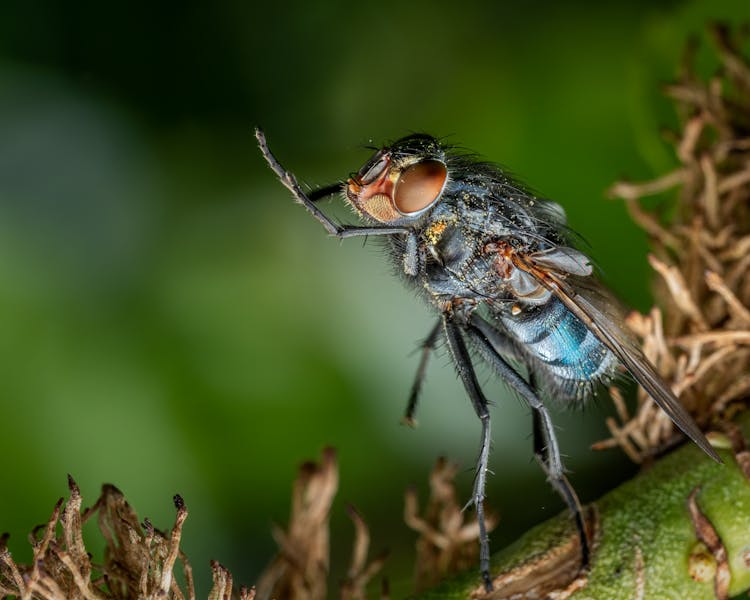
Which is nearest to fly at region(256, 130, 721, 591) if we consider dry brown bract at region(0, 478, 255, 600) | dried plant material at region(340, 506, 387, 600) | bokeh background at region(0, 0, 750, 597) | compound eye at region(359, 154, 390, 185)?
compound eye at region(359, 154, 390, 185)

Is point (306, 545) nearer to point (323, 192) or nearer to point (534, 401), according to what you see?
point (534, 401)

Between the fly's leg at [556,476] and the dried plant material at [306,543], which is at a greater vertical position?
the dried plant material at [306,543]

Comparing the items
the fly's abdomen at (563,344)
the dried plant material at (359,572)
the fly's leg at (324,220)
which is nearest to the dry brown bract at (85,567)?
the dried plant material at (359,572)

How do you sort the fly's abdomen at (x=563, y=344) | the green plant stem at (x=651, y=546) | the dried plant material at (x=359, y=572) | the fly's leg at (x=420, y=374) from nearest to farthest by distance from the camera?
the green plant stem at (x=651, y=546) < the dried plant material at (x=359, y=572) < the fly's abdomen at (x=563, y=344) < the fly's leg at (x=420, y=374)

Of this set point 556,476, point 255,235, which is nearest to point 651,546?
point 556,476

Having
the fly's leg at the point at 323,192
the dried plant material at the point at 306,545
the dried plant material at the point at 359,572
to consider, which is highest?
the fly's leg at the point at 323,192

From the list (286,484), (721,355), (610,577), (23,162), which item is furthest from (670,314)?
(23,162)

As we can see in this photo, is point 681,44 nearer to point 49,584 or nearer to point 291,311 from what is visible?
point 291,311

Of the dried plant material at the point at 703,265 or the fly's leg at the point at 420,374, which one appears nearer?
the dried plant material at the point at 703,265

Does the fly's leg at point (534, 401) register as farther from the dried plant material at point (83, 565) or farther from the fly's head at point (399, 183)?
the dried plant material at point (83, 565)

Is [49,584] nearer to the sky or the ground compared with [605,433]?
nearer to the sky
